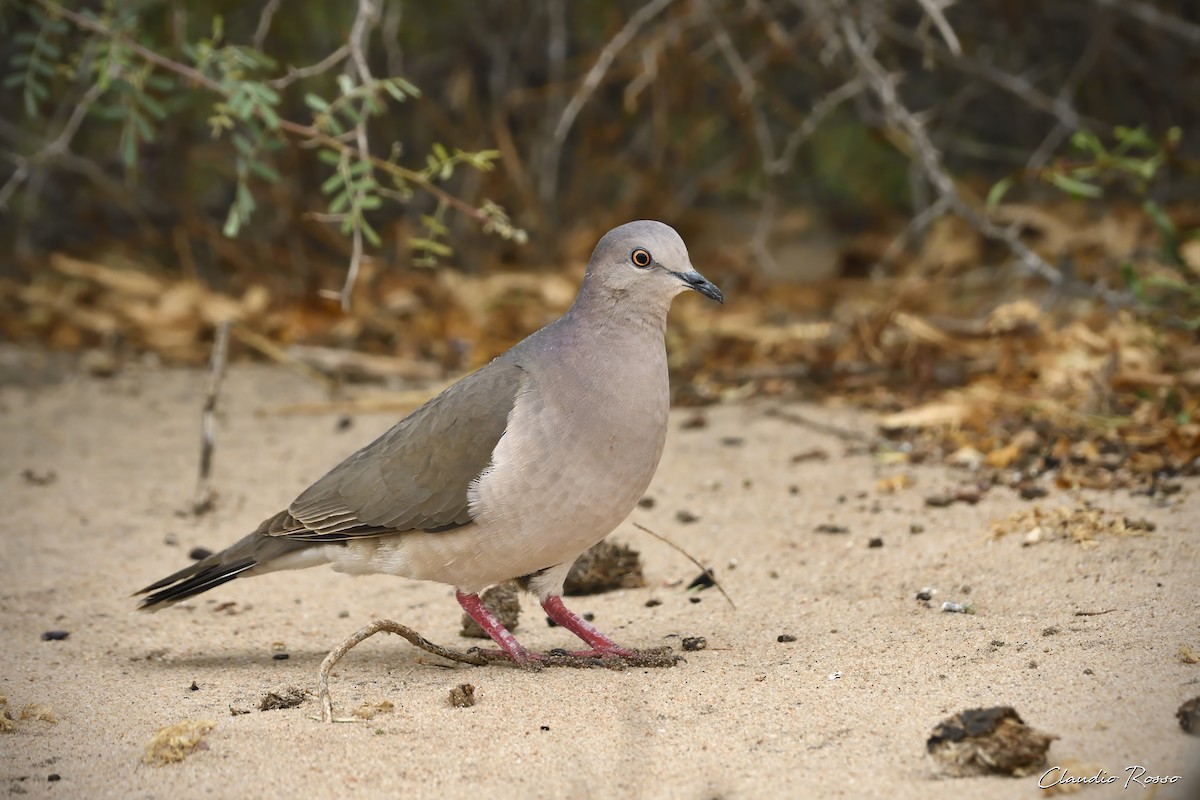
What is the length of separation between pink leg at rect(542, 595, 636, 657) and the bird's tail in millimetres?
642

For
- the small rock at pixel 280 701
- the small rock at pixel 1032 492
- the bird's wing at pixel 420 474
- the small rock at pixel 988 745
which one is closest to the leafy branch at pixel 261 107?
the bird's wing at pixel 420 474

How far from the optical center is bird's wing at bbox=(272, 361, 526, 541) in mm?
3900

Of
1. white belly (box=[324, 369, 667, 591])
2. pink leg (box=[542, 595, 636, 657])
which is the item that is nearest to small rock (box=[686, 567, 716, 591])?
pink leg (box=[542, 595, 636, 657])

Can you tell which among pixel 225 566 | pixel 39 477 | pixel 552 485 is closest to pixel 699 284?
pixel 552 485

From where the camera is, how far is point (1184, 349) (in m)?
5.96

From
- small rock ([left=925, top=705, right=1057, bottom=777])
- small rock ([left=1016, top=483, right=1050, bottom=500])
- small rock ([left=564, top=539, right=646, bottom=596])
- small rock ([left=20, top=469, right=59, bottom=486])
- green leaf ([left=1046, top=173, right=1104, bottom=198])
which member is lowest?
small rock ([left=925, top=705, right=1057, bottom=777])

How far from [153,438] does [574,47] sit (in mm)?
4121

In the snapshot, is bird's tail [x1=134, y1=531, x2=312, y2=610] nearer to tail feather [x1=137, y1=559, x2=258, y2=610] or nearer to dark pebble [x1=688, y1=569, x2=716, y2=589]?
tail feather [x1=137, y1=559, x2=258, y2=610]

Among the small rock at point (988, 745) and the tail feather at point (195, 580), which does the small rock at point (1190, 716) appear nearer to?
the small rock at point (988, 745)

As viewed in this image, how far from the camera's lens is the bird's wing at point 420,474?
3900mm

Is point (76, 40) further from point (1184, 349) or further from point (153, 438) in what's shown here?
point (1184, 349)

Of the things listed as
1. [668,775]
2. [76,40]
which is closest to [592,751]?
[668,775]
